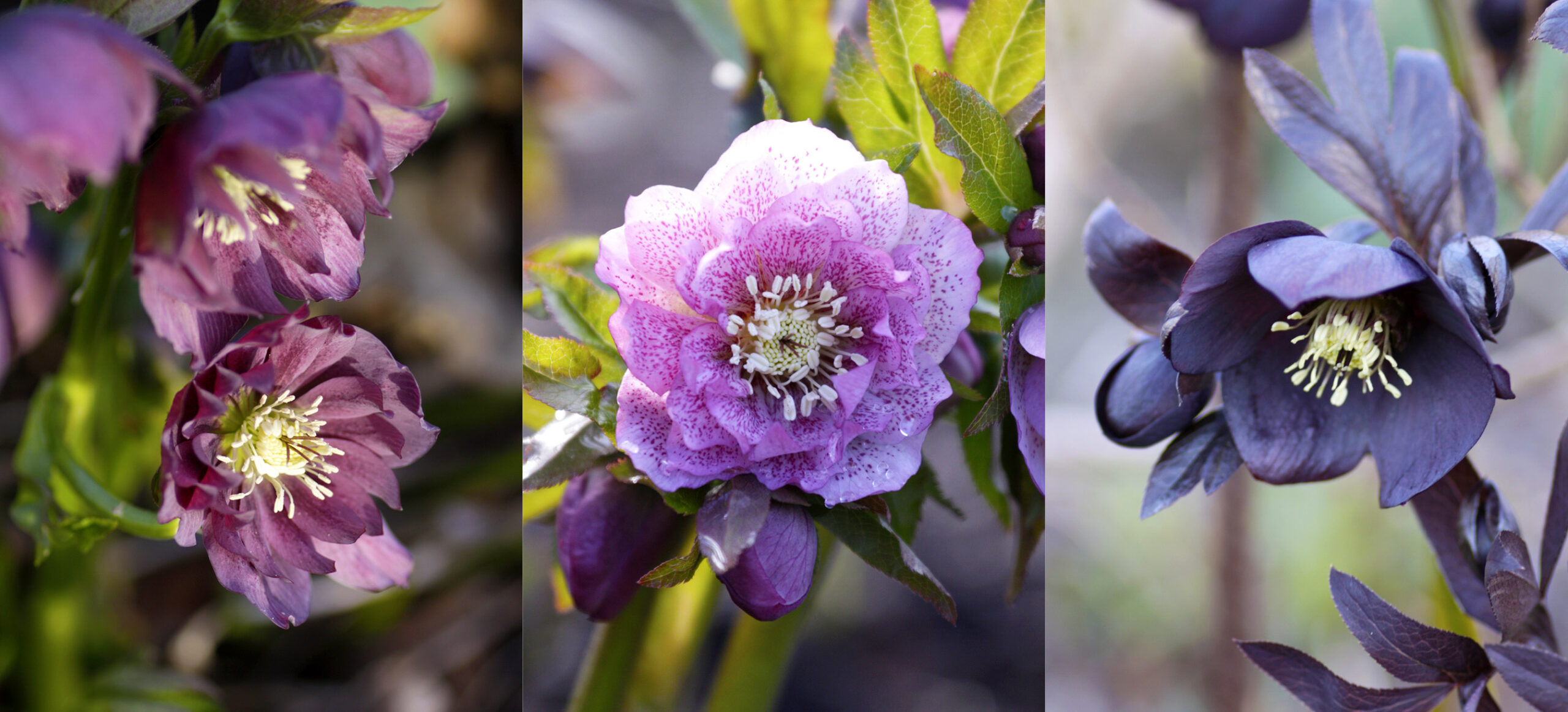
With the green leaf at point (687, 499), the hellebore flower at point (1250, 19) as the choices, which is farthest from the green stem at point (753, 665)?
the hellebore flower at point (1250, 19)

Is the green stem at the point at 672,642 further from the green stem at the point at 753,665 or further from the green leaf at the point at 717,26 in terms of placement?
the green leaf at the point at 717,26

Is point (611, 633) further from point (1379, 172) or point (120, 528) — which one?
point (1379, 172)

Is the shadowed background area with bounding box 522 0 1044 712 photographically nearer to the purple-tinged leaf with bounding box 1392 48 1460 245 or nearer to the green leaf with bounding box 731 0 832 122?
A: the green leaf with bounding box 731 0 832 122

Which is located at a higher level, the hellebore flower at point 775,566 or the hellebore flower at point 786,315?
the hellebore flower at point 786,315

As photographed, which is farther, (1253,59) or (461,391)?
(461,391)

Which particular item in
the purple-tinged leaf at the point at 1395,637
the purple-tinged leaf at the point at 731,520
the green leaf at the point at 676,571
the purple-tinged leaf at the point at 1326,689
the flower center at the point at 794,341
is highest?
the flower center at the point at 794,341

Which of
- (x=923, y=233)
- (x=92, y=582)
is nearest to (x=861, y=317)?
(x=923, y=233)
